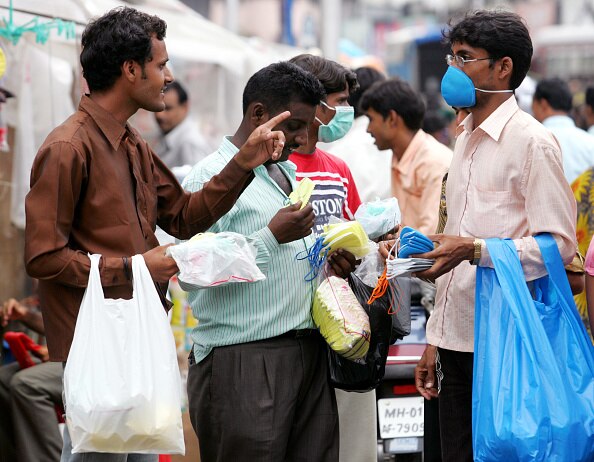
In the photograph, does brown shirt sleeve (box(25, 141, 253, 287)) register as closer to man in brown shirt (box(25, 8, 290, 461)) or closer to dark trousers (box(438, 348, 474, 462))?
man in brown shirt (box(25, 8, 290, 461))

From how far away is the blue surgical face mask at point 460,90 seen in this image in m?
3.58

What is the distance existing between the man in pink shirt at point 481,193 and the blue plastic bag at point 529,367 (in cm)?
7

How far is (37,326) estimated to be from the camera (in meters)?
5.42

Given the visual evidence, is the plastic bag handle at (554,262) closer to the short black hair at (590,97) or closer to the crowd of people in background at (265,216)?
the crowd of people in background at (265,216)

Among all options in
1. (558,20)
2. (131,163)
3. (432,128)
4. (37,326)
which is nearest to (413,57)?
(558,20)

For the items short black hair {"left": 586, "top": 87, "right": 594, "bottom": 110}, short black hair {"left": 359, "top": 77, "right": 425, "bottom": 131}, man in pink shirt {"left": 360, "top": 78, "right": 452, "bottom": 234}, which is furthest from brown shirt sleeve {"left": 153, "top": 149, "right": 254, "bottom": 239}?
short black hair {"left": 586, "top": 87, "right": 594, "bottom": 110}

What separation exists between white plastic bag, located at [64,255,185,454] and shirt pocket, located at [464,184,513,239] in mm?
1164

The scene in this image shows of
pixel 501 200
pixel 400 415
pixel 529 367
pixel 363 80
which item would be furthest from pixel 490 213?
pixel 363 80

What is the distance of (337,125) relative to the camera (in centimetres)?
446

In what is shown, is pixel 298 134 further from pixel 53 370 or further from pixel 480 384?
pixel 53 370

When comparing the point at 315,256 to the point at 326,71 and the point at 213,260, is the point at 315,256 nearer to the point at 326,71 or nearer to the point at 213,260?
the point at 213,260

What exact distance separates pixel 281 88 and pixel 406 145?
2.35m

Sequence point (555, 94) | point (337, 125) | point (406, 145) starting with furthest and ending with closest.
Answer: point (555, 94) → point (406, 145) → point (337, 125)

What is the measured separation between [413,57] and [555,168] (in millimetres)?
26562
